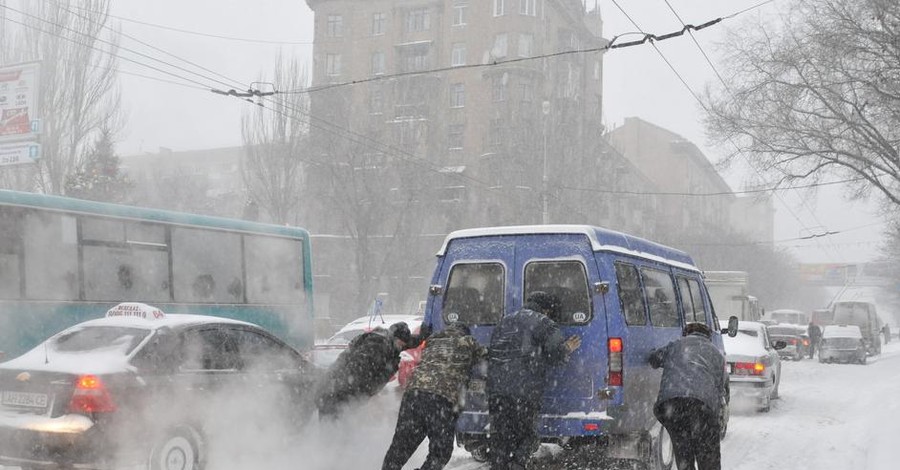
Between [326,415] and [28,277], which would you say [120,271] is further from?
[326,415]

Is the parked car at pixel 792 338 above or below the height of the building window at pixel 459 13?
below

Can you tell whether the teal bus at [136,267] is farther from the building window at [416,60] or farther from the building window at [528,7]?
the building window at [416,60]

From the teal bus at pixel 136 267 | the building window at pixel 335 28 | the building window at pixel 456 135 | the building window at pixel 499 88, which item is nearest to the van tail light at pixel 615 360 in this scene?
the teal bus at pixel 136 267

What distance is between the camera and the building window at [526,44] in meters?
50.2

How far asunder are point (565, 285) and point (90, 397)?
3924mm

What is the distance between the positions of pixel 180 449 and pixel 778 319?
4468cm

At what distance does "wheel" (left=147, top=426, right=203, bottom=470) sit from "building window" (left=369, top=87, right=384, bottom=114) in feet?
107

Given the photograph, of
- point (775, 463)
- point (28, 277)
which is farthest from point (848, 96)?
point (28, 277)

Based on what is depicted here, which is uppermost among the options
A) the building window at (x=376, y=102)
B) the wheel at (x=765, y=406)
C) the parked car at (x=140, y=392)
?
the building window at (x=376, y=102)

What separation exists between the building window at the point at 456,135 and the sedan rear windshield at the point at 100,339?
145 feet

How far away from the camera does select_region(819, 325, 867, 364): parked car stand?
3262cm

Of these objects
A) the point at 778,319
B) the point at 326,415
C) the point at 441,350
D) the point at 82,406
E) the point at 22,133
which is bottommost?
the point at 778,319

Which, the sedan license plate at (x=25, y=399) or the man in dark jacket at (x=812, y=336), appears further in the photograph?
the man in dark jacket at (x=812, y=336)

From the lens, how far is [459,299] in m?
7.52
